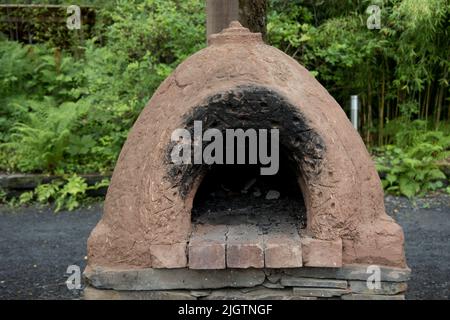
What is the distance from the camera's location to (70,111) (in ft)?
25.1

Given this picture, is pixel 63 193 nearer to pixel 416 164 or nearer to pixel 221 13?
pixel 221 13

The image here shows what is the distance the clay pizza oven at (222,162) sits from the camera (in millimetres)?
3414

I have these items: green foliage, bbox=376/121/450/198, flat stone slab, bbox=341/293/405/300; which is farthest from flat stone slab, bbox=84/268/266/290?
green foliage, bbox=376/121/450/198

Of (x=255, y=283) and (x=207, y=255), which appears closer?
(x=207, y=255)

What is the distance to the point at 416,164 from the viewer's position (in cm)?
736

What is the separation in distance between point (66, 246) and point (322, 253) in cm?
334

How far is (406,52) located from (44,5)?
5.30m

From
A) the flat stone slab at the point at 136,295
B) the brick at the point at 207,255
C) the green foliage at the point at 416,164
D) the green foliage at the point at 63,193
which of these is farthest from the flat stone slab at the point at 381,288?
the green foliage at the point at 63,193

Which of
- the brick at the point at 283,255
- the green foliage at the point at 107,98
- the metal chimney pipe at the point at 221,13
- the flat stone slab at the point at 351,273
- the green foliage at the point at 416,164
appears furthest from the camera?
the green foliage at the point at 416,164

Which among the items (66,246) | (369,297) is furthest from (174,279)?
(66,246)

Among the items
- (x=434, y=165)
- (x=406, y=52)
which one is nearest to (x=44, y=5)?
(x=406, y=52)

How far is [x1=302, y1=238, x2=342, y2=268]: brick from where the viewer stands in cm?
341

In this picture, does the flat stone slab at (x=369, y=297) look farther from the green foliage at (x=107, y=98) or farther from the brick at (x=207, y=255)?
the green foliage at (x=107, y=98)

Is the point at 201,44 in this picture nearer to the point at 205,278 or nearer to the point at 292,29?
the point at 292,29
